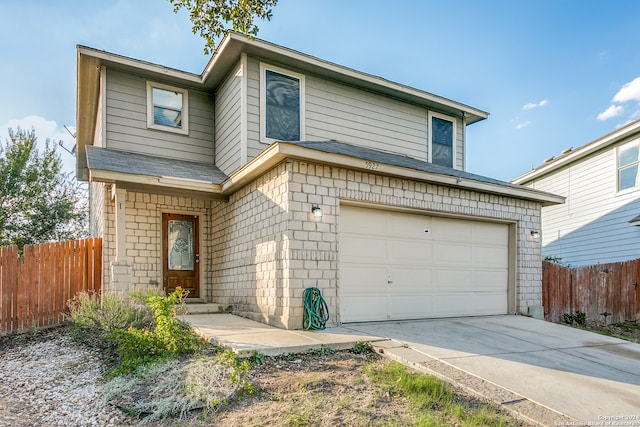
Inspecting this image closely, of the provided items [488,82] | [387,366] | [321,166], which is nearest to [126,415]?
[387,366]

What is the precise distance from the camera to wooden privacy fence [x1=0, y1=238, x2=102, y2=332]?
7.16m

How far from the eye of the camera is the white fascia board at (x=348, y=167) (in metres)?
6.27

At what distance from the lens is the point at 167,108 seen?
963cm

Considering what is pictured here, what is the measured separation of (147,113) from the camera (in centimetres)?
932

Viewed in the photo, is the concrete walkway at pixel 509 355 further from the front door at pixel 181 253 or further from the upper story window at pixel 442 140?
the upper story window at pixel 442 140

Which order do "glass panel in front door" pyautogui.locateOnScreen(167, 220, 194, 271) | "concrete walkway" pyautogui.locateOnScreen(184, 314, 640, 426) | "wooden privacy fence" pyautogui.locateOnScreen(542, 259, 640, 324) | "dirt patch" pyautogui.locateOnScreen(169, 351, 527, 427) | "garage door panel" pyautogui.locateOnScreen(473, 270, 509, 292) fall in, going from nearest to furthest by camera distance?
"dirt patch" pyautogui.locateOnScreen(169, 351, 527, 427) → "concrete walkway" pyautogui.locateOnScreen(184, 314, 640, 426) → "garage door panel" pyautogui.locateOnScreen(473, 270, 509, 292) → "glass panel in front door" pyautogui.locateOnScreen(167, 220, 194, 271) → "wooden privacy fence" pyautogui.locateOnScreen(542, 259, 640, 324)

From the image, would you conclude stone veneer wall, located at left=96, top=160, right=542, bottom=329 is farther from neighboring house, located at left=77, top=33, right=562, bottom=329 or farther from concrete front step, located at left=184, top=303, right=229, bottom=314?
concrete front step, located at left=184, top=303, right=229, bottom=314

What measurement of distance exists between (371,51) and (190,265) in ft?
22.6

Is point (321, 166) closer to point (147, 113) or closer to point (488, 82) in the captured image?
point (147, 113)

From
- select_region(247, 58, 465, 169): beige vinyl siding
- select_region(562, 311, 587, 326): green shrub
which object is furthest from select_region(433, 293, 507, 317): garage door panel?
select_region(247, 58, 465, 169): beige vinyl siding

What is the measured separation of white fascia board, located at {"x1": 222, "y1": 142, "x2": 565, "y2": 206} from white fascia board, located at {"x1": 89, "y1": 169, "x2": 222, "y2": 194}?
1.06ft

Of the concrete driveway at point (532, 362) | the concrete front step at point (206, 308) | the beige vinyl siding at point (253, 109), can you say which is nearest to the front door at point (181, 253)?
the concrete front step at point (206, 308)

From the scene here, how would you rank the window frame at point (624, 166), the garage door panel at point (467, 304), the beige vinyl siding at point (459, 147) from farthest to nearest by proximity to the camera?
the window frame at point (624, 166) → the beige vinyl siding at point (459, 147) → the garage door panel at point (467, 304)

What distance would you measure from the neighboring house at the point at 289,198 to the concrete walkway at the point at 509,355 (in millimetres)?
740
